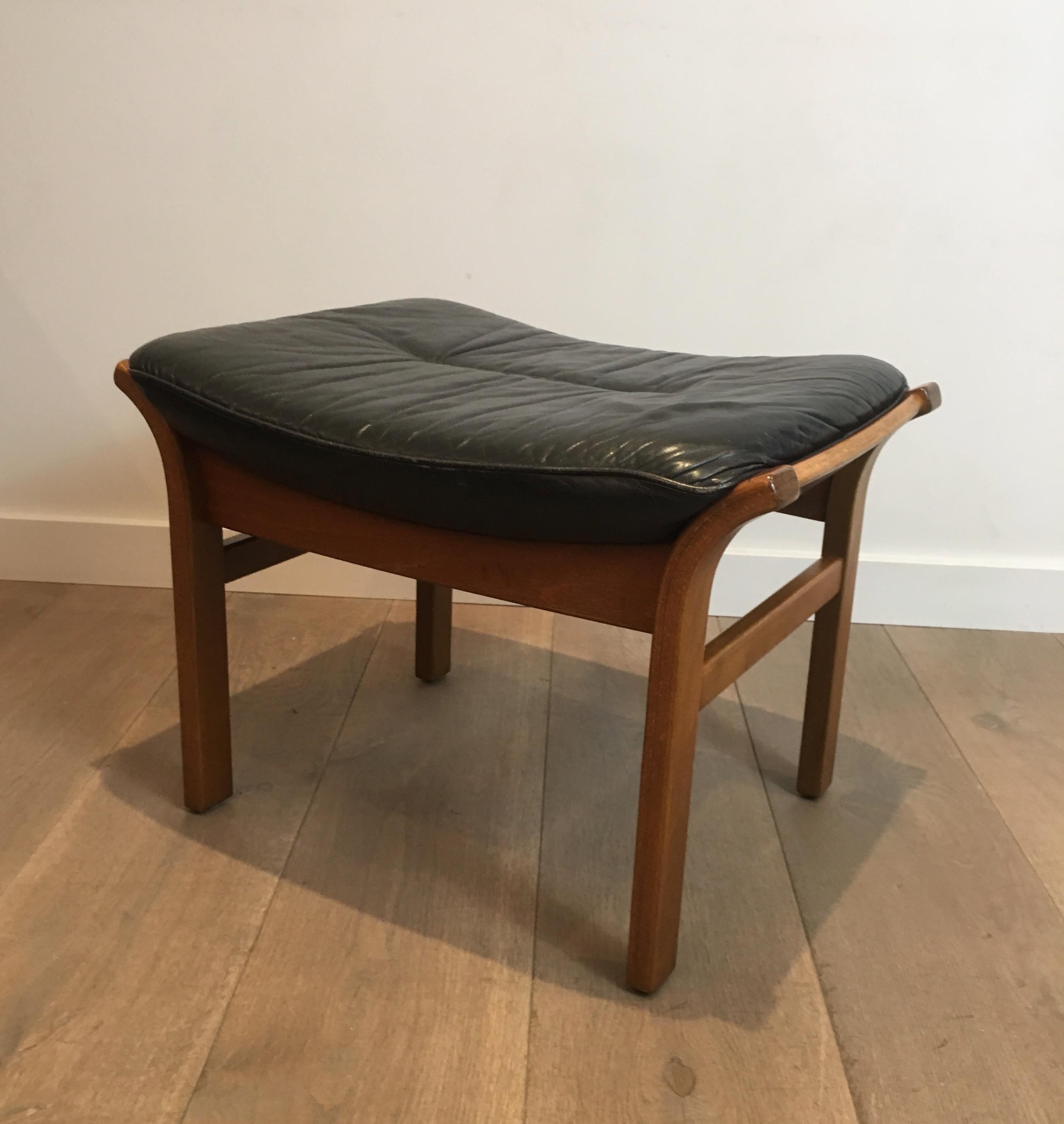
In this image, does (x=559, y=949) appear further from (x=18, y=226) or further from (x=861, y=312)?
(x=18, y=226)

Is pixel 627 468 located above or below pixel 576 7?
below

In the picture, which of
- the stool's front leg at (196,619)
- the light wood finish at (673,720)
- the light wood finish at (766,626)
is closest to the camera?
the light wood finish at (673,720)

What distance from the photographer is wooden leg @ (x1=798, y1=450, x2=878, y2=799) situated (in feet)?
3.11

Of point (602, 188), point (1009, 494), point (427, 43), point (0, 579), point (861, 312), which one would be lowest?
point (0, 579)

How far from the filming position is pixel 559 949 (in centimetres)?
83

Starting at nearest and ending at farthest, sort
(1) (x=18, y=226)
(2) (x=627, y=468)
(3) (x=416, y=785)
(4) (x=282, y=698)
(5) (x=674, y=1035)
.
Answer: (2) (x=627, y=468) < (5) (x=674, y=1035) < (3) (x=416, y=785) < (4) (x=282, y=698) < (1) (x=18, y=226)

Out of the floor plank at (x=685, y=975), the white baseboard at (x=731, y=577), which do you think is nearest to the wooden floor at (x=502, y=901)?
the floor plank at (x=685, y=975)

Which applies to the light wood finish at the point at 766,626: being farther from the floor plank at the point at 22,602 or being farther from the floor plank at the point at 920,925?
the floor plank at the point at 22,602

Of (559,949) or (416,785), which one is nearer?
(559,949)

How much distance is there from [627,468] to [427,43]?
941mm

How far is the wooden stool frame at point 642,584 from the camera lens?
71 centimetres

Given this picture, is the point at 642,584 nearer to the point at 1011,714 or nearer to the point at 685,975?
the point at 685,975

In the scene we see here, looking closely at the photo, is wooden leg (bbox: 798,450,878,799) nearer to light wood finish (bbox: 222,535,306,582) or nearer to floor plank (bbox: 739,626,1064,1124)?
floor plank (bbox: 739,626,1064,1124)

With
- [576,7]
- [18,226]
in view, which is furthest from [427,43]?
[18,226]
